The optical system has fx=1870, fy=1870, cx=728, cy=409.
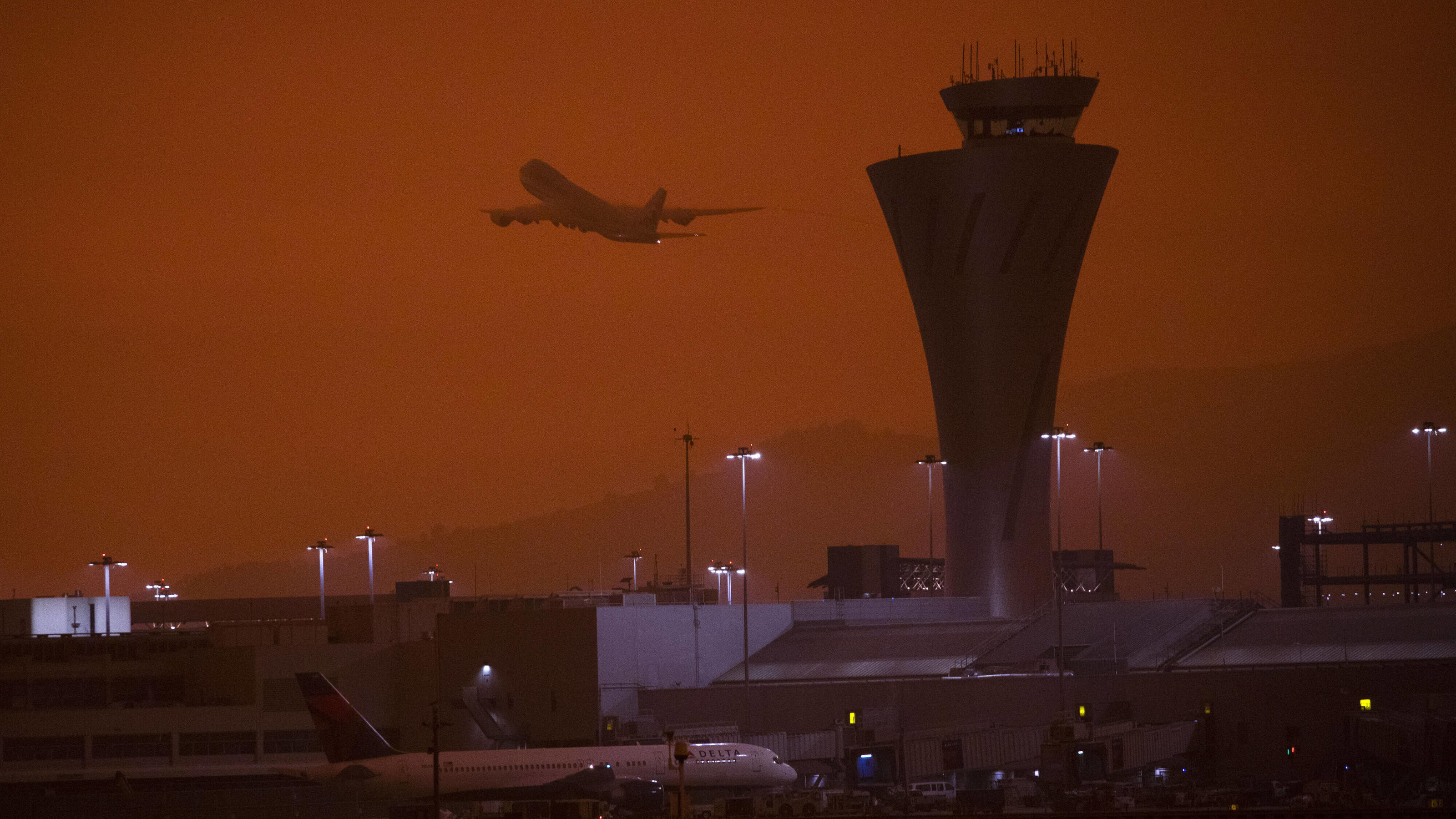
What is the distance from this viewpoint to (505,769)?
71.8 m

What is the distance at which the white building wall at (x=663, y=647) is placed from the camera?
3356 inches

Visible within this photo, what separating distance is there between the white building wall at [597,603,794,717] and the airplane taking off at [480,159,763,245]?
22912 millimetres

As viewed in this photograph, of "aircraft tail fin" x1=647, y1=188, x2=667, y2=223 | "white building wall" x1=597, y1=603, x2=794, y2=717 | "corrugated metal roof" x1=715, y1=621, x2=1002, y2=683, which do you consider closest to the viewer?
"aircraft tail fin" x1=647, y1=188, x2=667, y2=223

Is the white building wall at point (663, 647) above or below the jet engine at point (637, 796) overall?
above

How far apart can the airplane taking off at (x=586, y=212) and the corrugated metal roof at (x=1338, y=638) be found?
34.2m

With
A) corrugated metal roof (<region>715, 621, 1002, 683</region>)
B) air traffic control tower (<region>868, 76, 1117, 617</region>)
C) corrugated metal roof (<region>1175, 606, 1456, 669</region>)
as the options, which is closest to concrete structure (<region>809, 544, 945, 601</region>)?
air traffic control tower (<region>868, 76, 1117, 617</region>)

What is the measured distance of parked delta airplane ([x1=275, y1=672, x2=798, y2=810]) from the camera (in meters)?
70.8

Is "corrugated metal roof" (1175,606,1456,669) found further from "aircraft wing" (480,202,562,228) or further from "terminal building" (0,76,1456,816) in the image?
"aircraft wing" (480,202,562,228)

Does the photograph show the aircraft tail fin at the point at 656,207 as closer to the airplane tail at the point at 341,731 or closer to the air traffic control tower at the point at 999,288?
the airplane tail at the point at 341,731

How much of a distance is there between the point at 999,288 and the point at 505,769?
1803 inches

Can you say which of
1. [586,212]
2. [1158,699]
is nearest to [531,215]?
[586,212]

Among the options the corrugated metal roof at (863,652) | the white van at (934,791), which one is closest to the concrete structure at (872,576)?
the corrugated metal roof at (863,652)

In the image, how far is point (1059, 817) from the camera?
190 ft

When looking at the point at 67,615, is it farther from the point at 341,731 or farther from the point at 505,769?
the point at 505,769
